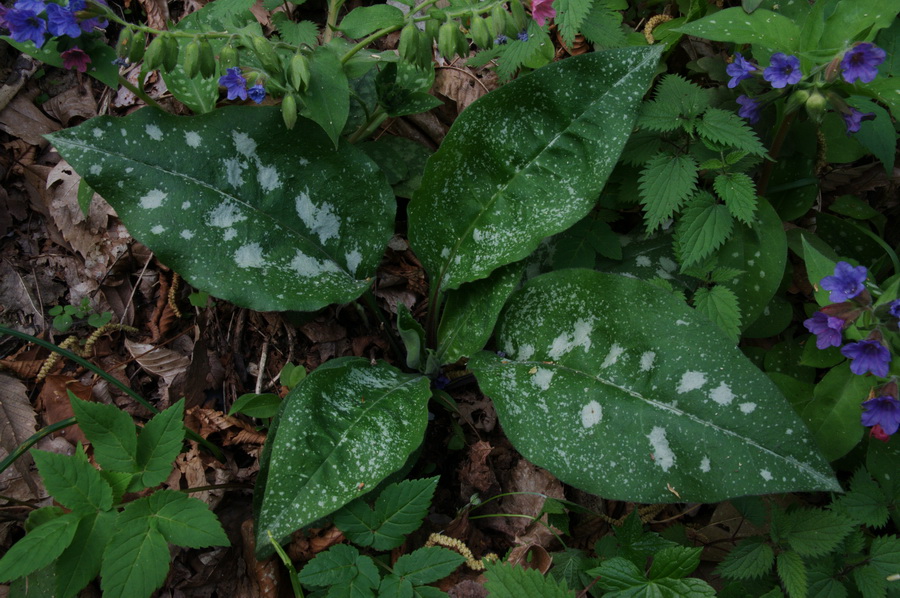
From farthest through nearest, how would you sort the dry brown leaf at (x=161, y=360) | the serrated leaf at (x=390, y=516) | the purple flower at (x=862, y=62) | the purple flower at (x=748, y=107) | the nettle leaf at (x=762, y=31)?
the dry brown leaf at (x=161, y=360) < the purple flower at (x=748, y=107) < the nettle leaf at (x=762, y=31) < the serrated leaf at (x=390, y=516) < the purple flower at (x=862, y=62)

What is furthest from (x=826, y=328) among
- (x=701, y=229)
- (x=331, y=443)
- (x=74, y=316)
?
(x=74, y=316)

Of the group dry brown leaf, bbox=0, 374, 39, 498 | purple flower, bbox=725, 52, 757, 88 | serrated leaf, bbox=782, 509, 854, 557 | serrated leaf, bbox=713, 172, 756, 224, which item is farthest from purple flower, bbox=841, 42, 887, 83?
dry brown leaf, bbox=0, 374, 39, 498

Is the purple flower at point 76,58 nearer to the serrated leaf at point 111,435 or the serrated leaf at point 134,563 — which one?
the serrated leaf at point 111,435

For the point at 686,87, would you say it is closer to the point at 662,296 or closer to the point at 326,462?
the point at 662,296

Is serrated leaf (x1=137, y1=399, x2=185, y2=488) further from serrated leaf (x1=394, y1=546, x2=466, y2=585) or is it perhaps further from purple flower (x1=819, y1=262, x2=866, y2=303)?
purple flower (x1=819, y1=262, x2=866, y2=303)

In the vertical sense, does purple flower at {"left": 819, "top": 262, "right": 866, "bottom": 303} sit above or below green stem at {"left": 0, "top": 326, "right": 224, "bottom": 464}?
above

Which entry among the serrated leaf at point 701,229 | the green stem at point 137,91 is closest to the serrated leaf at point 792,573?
the serrated leaf at point 701,229
